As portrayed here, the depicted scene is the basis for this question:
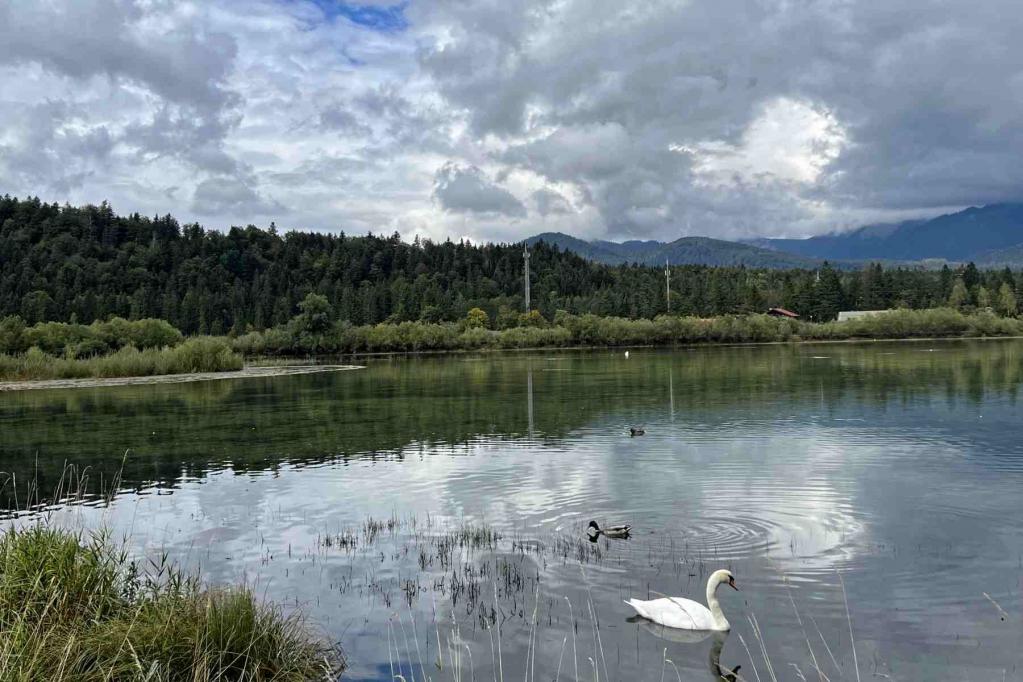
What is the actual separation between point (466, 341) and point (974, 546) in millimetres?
Result: 130430

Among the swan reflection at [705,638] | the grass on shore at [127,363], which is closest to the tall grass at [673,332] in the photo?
the grass on shore at [127,363]

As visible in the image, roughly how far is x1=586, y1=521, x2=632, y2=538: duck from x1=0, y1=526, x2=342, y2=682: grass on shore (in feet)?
22.8

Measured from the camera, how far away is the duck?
17.2 meters

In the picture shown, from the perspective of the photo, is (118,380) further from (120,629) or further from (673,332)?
(673,332)

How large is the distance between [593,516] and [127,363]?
6303 centimetres

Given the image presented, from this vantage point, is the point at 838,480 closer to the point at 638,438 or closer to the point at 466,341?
the point at 638,438

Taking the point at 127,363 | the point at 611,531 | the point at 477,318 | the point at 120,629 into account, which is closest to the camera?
the point at 120,629

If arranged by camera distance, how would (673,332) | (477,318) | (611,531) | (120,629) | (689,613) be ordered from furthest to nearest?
(477,318)
(673,332)
(611,531)
(689,613)
(120,629)

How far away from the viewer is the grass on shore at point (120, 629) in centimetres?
913

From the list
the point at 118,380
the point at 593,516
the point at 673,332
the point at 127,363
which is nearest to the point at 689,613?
the point at 593,516

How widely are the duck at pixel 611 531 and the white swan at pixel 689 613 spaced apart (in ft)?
14.8

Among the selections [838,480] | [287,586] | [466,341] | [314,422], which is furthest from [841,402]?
[466,341]

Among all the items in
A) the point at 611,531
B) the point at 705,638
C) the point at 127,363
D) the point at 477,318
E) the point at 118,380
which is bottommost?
the point at 705,638

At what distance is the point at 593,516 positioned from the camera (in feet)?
63.8
